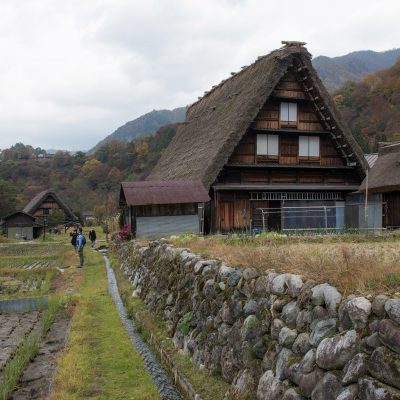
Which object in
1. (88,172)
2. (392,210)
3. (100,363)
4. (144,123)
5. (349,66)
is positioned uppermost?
(349,66)

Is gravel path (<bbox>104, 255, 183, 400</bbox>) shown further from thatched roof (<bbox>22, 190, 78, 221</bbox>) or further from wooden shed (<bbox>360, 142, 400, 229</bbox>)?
thatched roof (<bbox>22, 190, 78, 221</bbox>)

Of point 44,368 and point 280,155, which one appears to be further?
A: point 280,155

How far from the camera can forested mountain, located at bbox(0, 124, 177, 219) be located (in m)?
79.2

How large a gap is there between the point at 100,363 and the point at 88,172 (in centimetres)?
8591

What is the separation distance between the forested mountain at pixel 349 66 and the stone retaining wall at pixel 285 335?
119823 mm

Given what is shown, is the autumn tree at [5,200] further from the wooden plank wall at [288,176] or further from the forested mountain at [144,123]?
the forested mountain at [144,123]

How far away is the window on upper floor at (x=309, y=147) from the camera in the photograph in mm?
22516

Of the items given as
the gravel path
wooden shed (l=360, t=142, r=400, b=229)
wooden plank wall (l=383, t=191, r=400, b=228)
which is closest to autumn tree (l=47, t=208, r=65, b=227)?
wooden shed (l=360, t=142, r=400, b=229)

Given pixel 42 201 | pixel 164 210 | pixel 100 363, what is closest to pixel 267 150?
pixel 164 210

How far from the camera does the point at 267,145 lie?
22.0 metres

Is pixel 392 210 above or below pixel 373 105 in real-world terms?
below

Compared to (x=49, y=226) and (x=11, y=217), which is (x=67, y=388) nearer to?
(x=11, y=217)

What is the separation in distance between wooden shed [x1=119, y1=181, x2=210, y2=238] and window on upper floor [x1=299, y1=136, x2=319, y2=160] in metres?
6.55

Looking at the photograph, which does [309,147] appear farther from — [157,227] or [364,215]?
[157,227]
